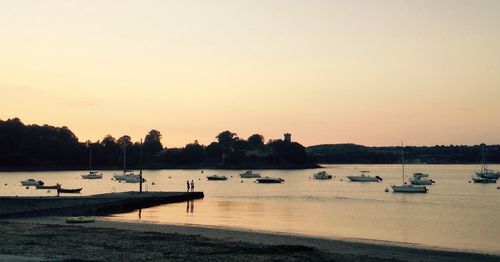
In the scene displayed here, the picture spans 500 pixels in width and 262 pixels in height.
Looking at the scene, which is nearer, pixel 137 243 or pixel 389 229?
pixel 137 243

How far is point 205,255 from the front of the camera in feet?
74.9

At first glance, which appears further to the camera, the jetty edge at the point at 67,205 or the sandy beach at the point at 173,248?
the jetty edge at the point at 67,205

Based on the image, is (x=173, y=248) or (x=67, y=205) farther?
(x=67, y=205)

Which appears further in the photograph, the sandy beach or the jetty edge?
the jetty edge

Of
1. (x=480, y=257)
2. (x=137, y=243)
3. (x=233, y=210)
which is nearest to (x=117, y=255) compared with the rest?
(x=137, y=243)

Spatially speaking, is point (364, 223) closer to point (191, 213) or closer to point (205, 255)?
point (191, 213)

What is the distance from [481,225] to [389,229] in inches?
410

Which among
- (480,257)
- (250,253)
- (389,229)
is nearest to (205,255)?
(250,253)

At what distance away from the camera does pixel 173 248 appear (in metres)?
24.9

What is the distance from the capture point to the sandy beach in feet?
72.9

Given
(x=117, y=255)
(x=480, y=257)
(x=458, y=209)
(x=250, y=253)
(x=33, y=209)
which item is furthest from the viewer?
(x=458, y=209)

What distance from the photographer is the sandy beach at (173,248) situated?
22.2 m

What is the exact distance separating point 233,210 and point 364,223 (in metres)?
18.3

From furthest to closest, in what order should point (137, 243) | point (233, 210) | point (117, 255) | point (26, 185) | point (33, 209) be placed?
point (26, 185), point (233, 210), point (33, 209), point (137, 243), point (117, 255)
